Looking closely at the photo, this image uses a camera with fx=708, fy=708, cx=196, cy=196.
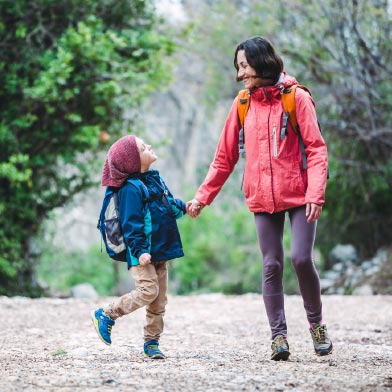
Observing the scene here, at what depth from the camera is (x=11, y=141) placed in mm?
9172

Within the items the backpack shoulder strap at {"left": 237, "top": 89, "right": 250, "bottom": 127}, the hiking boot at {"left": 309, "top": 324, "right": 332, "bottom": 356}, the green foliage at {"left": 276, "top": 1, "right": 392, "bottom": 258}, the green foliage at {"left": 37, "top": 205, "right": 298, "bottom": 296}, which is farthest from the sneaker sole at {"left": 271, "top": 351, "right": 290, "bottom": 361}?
the green foliage at {"left": 37, "top": 205, "right": 298, "bottom": 296}

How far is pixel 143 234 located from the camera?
420 cm

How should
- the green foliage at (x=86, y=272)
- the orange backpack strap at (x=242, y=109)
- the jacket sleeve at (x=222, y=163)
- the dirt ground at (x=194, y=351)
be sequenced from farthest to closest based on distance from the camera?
1. the green foliage at (x=86, y=272)
2. the jacket sleeve at (x=222, y=163)
3. the orange backpack strap at (x=242, y=109)
4. the dirt ground at (x=194, y=351)

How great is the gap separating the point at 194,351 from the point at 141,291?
2.90ft

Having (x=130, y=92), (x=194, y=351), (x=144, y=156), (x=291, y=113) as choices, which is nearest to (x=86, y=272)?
(x=130, y=92)

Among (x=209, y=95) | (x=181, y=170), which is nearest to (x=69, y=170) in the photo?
(x=209, y=95)

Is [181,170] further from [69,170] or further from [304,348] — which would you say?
[304,348]

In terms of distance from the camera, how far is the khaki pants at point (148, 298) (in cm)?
423

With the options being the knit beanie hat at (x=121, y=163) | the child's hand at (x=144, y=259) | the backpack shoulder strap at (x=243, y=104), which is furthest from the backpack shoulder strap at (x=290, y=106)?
the child's hand at (x=144, y=259)

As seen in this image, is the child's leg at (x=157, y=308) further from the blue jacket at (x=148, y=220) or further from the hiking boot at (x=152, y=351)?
the blue jacket at (x=148, y=220)

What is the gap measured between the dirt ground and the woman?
0.36 metres

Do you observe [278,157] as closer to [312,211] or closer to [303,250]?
[312,211]

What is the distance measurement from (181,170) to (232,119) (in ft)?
65.9

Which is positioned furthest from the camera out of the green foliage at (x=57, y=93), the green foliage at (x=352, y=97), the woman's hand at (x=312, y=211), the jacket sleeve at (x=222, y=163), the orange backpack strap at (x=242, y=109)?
the green foliage at (x=352, y=97)
